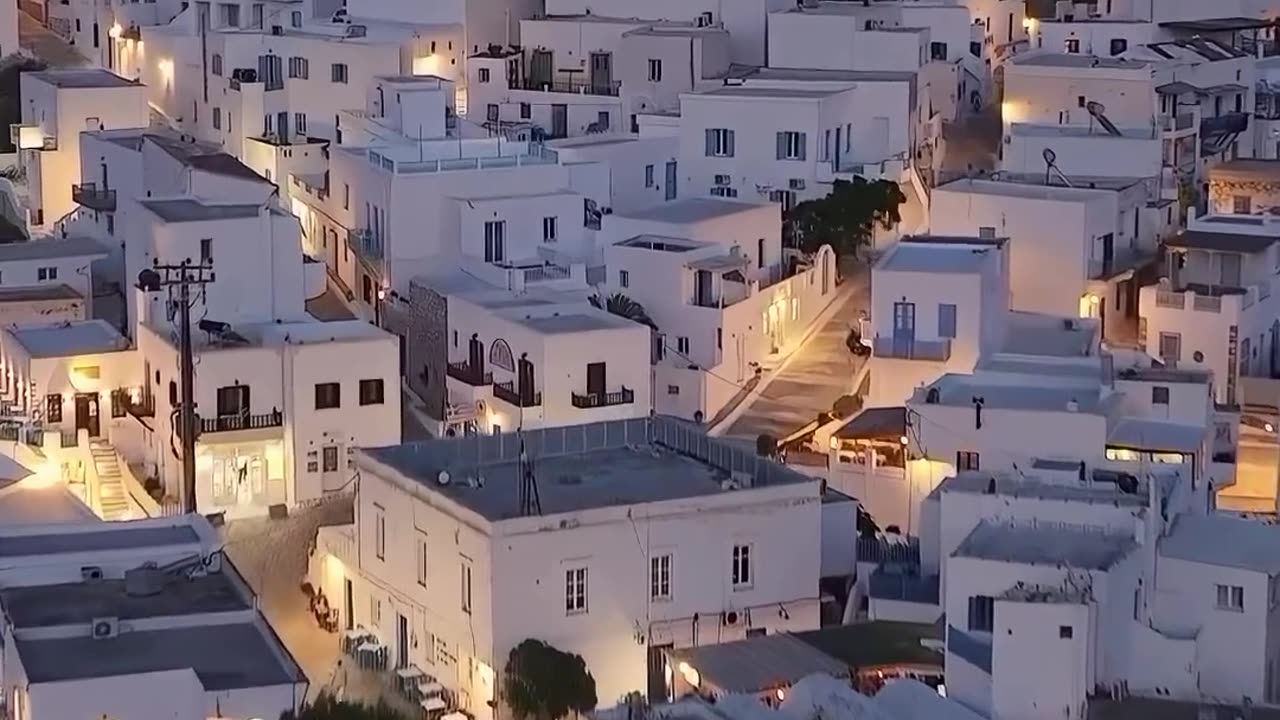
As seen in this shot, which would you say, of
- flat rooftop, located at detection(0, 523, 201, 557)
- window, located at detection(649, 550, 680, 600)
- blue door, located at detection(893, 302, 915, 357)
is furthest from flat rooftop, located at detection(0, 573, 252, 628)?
blue door, located at detection(893, 302, 915, 357)

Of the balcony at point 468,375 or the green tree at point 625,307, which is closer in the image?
the balcony at point 468,375

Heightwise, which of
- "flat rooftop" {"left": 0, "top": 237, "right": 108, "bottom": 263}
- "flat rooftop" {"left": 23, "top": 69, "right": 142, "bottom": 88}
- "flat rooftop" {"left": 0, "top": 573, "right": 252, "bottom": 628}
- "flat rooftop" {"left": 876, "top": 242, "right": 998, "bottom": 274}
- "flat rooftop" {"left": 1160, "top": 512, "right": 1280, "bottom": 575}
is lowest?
"flat rooftop" {"left": 0, "top": 573, "right": 252, "bottom": 628}

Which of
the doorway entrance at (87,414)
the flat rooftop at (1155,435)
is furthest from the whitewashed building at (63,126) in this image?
the flat rooftop at (1155,435)

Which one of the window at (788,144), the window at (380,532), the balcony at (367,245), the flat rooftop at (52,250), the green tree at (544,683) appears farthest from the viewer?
the window at (788,144)

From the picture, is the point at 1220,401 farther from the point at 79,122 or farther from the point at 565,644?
A: the point at 79,122

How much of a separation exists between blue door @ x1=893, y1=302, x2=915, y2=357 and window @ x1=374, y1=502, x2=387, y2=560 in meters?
6.60

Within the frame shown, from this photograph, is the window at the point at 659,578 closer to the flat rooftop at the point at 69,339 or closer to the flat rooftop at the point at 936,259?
the flat rooftop at the point at 936,259

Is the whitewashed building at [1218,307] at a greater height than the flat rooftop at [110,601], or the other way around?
the whitewashed building at [1218,307]

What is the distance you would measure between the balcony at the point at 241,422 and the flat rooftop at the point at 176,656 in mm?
6492

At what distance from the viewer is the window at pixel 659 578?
21875mm

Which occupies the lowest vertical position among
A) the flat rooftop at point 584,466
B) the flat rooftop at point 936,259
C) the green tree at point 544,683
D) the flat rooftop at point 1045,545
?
the green tree at point 544,683

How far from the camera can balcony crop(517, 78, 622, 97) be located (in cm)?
3831

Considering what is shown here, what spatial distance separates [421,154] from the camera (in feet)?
105

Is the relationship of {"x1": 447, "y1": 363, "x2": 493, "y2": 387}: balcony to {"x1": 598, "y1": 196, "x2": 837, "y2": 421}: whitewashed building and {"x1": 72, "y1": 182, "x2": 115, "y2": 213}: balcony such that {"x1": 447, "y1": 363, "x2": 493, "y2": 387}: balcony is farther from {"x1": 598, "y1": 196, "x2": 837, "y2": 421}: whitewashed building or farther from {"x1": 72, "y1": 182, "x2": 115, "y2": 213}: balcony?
{"x1": 72, "y1": 182, "x2": 115, "y2": 213}: balcony
